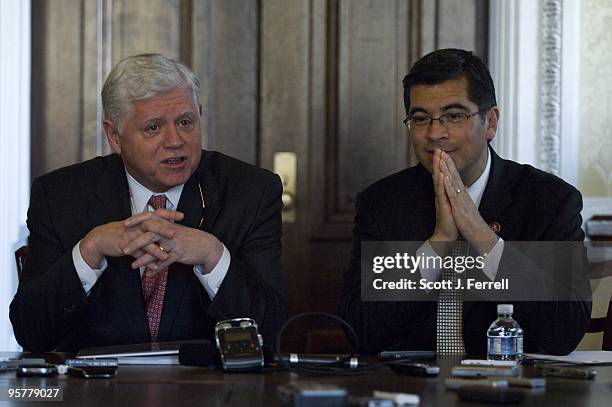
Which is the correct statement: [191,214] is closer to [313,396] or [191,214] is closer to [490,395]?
[490,395]

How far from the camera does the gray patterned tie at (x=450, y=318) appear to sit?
9.64 ft

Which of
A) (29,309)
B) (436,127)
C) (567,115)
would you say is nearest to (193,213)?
(29,309)

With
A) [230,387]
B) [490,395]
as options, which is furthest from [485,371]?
[230,387]

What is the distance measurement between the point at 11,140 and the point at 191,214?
124 centimetres

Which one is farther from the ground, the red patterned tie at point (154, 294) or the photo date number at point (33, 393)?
the red patterned tie at point (154, 294)

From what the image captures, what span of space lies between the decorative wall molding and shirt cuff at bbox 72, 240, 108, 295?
187 cm

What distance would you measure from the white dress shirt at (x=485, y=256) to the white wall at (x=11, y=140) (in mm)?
1680

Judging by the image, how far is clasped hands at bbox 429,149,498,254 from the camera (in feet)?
9.87

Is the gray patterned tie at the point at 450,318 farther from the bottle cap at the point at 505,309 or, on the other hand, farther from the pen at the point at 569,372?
the pen at the point at 569,372

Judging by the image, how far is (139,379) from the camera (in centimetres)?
214

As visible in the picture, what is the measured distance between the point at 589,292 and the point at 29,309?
160 cm

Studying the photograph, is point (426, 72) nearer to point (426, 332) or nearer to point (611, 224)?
point (426, 332)

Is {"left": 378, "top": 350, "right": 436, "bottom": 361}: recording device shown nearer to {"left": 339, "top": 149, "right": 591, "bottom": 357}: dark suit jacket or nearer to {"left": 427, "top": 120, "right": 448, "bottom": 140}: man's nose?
{"left": 339, "top": 149, "right": 591, "bottom": 357}: dark suit jacket

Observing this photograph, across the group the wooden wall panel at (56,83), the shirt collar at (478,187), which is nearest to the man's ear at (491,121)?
the shirt collar at (478,187)
